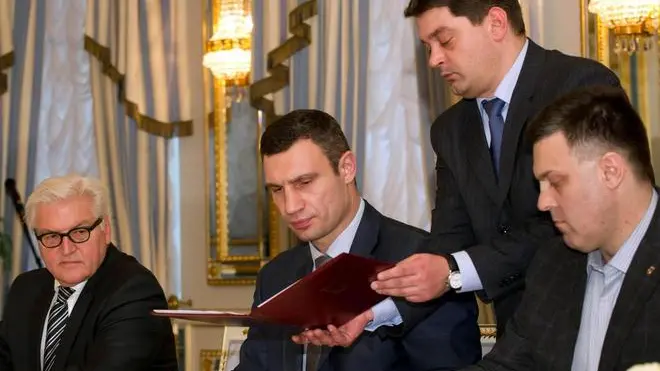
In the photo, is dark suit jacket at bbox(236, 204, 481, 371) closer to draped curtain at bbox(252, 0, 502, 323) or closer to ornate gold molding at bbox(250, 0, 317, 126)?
draped curtain at bbox(252, 0, 502, 323)

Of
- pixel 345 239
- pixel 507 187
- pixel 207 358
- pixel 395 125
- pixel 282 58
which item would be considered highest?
pixel 282 58

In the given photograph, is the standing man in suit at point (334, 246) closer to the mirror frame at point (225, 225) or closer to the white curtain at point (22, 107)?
the mirror frame at point (225, 225)

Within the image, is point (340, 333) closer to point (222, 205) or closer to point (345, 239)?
point (345, 239)

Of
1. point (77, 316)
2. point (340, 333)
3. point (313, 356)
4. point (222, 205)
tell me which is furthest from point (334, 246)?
point (222, 205)

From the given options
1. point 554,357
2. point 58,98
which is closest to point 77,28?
point 58,98

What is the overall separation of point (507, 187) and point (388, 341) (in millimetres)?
618

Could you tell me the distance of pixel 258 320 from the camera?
10.1ft

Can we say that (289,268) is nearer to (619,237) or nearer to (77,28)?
(619,237)

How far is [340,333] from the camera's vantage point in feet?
10.6

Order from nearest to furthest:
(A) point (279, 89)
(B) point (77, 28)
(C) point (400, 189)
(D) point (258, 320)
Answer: (D) point (258, 320)
(C) point (400, 189)
(A) point (279, 89)
(B) point (77, 28)

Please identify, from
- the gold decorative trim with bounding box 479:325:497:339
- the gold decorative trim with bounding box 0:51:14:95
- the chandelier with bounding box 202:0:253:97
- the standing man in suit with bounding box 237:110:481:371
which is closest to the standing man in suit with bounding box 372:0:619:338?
the standing man in suit with bounding box 237:110:481:371

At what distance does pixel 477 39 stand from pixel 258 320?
41.9 inches

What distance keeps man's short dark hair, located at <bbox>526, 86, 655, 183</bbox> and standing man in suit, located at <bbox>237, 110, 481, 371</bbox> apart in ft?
3.12

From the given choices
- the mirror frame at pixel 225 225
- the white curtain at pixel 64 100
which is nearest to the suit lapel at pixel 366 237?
the mirror frame at pixel 225 225
